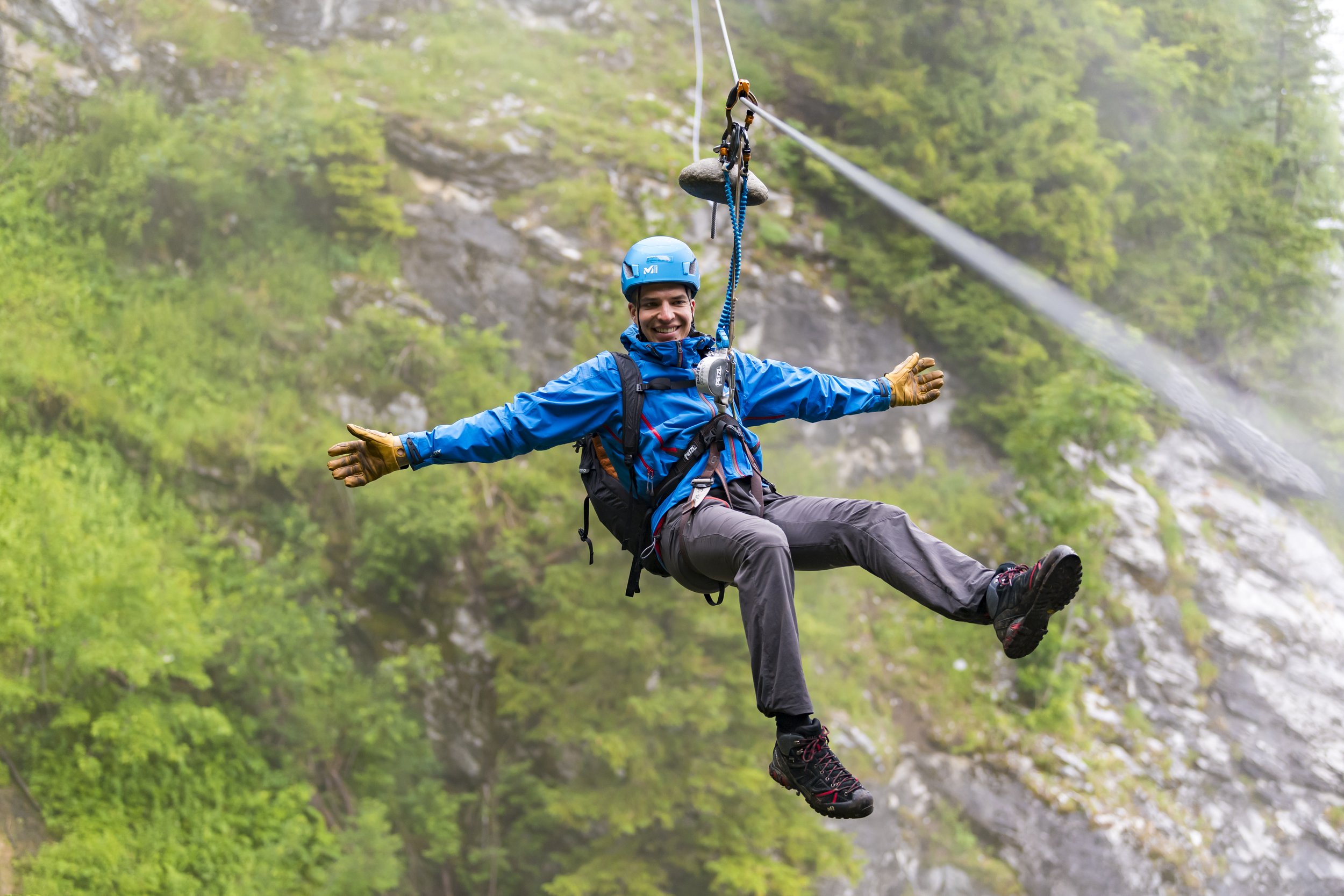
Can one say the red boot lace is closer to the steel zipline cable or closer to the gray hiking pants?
the gray hiking pants

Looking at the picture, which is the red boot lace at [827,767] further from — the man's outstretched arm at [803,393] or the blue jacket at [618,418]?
the man's outstretched arm at [803,393]

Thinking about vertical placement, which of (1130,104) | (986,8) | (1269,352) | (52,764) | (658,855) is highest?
(986,8)

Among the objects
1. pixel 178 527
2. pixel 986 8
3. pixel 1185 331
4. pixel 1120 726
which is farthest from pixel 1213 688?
pixel 178 527

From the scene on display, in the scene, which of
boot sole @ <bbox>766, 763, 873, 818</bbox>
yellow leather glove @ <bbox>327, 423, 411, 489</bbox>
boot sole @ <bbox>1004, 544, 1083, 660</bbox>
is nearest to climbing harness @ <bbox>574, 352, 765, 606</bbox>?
yellow leather glove @ <bbox>327, 423, 411, 489</bbox>

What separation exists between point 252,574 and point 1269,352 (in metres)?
15.8

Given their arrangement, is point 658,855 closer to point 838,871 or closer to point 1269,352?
point 838,871

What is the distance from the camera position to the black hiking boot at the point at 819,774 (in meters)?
2.92

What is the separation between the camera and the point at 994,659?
47.1 ft

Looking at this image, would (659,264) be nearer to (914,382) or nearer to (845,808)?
(914,382)

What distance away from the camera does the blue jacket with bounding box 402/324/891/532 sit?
3.47 metres

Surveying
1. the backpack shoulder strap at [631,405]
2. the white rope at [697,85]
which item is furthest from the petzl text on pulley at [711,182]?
the backpack shoulder strap at [631,405]

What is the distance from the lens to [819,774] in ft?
9.68

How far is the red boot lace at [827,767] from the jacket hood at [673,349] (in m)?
1.41

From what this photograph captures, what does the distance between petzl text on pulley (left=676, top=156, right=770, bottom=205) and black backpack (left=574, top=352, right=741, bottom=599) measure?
748 mm
